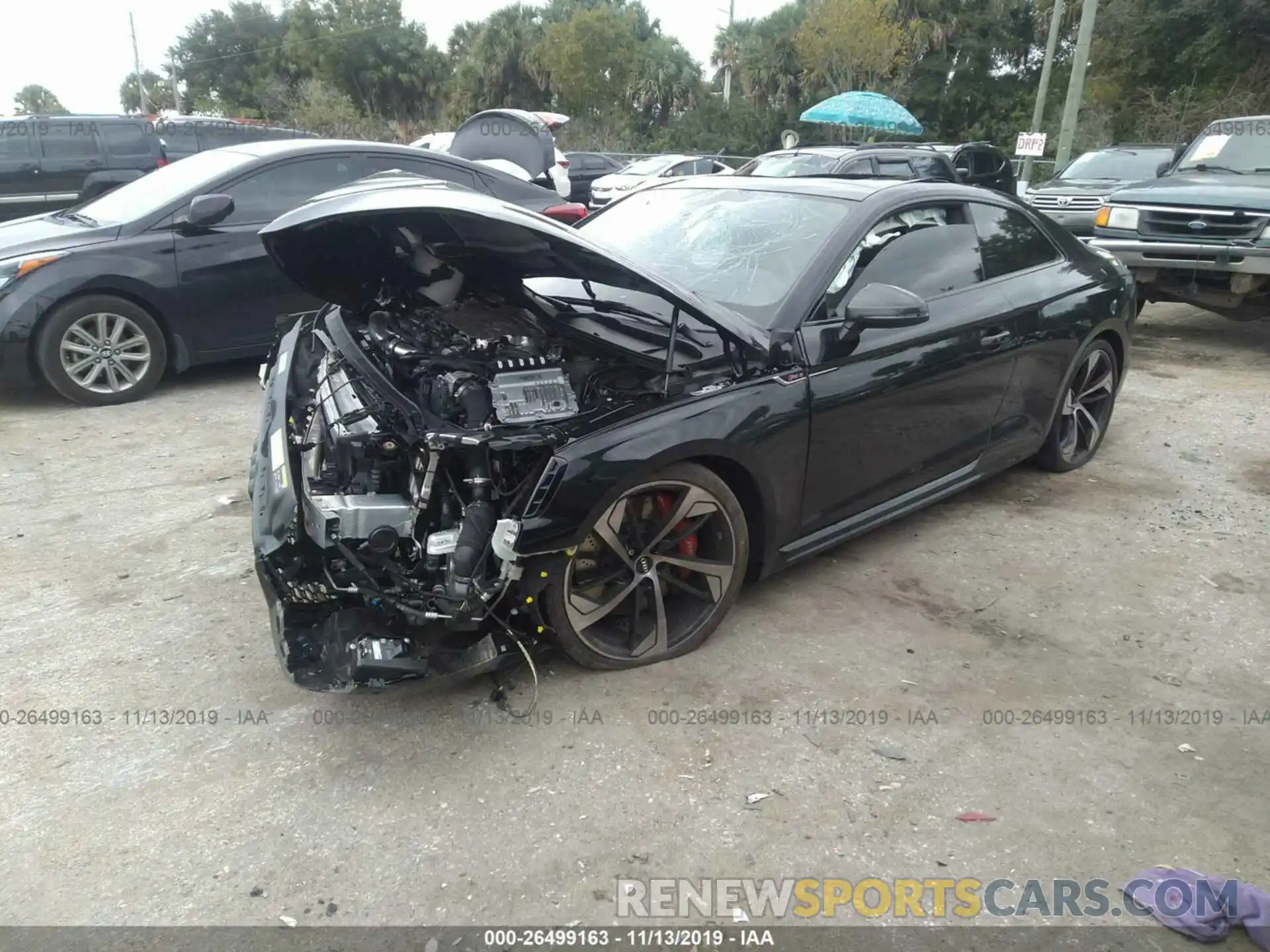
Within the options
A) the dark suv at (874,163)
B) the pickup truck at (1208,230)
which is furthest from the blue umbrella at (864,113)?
the pickup truck at (1208,230)

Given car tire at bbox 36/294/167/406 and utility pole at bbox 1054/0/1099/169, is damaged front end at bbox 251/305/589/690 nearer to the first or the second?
car tire at bbox 36/294/167/406

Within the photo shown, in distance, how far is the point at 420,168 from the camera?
6.76 metres

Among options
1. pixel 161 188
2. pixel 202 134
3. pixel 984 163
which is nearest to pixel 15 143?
pixel 202 134

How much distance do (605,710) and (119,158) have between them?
10551mm

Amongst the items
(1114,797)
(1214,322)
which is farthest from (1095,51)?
(1114,797)

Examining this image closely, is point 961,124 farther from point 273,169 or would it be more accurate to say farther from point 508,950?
point 508,950

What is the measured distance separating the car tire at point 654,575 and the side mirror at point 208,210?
414 centimetres

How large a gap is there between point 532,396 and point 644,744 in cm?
112

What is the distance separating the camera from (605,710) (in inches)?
118

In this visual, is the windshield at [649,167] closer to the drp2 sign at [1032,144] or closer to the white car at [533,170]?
the drp2 sign at [1032,144]

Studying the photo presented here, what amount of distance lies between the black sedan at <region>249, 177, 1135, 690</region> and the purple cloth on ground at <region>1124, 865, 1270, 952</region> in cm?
150

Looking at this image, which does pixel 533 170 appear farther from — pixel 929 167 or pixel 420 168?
pixel 929 167

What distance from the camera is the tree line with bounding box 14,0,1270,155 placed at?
90.3ft

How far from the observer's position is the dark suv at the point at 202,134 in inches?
462
